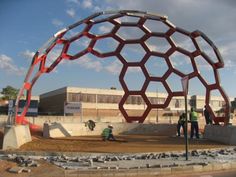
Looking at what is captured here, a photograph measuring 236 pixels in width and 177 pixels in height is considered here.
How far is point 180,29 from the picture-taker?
81.9 feet

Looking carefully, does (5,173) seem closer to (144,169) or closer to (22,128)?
(144,169)

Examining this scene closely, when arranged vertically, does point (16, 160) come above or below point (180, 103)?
below

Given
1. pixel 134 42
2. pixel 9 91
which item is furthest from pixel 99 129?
pixel 9 91

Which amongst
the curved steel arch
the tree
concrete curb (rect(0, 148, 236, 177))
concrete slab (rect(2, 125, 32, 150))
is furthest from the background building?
concrete curb (rect(0, 148, 236, 177))

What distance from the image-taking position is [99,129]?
2539cm

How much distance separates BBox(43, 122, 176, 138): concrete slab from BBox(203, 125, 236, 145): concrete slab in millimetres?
4116

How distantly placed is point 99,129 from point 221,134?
8198 millimetres

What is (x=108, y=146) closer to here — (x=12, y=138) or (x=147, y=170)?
(x=12, y=138)

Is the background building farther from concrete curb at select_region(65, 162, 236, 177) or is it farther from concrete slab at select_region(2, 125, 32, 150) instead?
concrete curb at select_region(65, 162, 236, 177)

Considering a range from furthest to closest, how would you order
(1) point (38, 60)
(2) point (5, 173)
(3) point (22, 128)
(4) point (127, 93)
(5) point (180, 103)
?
(5) point (180, 103) < (4) point (127, 93) < (1) point (38, 60) < (3) point (22, 128) < (2) point (5, 173)

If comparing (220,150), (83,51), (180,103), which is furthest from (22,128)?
(180,103)

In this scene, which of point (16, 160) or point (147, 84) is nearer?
point (16, 160)

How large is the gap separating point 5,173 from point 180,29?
→ 17020 mm

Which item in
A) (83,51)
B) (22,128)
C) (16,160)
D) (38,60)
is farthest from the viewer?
(83,51)
